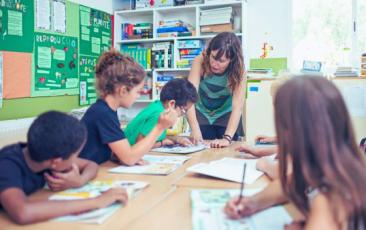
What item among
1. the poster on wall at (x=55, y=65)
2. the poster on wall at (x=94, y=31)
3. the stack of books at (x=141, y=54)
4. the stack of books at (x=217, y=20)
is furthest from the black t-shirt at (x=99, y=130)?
the stack of books at (x=141, y=54)

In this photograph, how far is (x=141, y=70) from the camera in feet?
5.30

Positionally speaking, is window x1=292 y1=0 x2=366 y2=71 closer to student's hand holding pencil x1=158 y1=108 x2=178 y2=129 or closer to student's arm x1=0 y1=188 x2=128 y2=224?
student's hand holding pencil x1=158 y1=108 x2=178 y2=129

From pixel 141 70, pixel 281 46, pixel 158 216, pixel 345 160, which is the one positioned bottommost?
pixel 158 216

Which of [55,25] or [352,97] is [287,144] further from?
[55,25]

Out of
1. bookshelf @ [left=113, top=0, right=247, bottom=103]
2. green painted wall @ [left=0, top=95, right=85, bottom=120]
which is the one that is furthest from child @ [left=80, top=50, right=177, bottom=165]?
bookshelf @ [left=113, top=0, right=247, bottom=103]

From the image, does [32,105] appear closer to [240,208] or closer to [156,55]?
[156,55]

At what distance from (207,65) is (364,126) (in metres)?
1.57

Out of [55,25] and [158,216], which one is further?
[55,25]

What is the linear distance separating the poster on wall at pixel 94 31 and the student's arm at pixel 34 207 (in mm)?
2716

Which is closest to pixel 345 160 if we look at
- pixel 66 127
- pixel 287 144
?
pixel 287 144

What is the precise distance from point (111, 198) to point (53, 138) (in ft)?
0.69

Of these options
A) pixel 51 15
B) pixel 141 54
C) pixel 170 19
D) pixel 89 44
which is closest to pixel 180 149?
pixel 51 15

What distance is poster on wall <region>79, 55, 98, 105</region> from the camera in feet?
11.4

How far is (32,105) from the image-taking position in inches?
117
